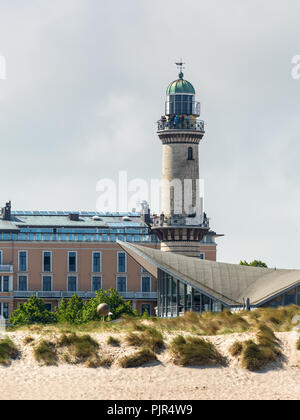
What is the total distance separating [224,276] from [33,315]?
117ft

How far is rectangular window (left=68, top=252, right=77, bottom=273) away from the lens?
15388 centimetres

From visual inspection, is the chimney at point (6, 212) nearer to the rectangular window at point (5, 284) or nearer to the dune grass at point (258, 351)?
the rectangular window at point (5, 284)

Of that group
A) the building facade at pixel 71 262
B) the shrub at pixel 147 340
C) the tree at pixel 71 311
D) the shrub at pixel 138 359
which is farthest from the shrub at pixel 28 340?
the building facade at pixel 71 262

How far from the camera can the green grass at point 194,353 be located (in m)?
55.9

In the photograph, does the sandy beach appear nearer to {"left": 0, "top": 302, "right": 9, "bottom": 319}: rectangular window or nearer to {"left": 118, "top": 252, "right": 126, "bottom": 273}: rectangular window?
{"left": 0, "top": 302, "right": 9, "bottom": 319}: rectangular window

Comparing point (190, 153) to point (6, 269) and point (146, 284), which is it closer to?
point (146, 284)

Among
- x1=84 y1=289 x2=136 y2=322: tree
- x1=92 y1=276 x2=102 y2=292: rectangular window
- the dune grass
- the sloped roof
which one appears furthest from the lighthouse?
the dune grass

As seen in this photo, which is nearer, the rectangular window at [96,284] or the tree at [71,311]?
the tree at [71,311]

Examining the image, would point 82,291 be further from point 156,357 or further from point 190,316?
point 156,357

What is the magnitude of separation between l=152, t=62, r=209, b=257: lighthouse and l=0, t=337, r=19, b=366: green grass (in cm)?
6654

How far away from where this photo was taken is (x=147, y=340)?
188 feet

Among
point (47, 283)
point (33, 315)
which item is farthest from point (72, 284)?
point (33, 315)

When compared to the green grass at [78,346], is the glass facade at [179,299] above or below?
above

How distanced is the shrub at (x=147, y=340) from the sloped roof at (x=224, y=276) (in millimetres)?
31520
